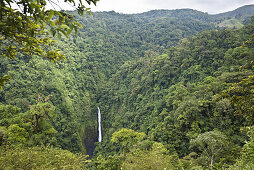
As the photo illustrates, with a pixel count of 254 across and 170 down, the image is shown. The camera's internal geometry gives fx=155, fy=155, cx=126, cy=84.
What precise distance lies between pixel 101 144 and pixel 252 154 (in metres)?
25.5

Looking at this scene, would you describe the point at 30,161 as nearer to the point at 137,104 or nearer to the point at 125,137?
the point at 125,137

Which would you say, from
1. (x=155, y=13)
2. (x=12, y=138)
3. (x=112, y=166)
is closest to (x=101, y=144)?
(x=112, y=166)

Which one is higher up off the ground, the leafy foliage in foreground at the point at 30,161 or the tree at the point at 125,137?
the leafy foliage in foreground at the point at 30,161

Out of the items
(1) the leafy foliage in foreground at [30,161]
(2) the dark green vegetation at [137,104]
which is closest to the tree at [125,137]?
(2) the dark green vegetation at [137,104]

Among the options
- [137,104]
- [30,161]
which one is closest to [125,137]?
[30,161]

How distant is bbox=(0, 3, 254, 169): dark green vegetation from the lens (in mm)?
9203

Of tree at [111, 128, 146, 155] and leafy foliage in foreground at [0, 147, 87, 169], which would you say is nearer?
leafy foliage in foreground at [0, 147, 87, 169]

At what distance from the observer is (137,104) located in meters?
27.5

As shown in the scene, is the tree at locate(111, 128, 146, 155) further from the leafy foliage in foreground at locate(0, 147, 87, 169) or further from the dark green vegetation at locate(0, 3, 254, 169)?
the leafy foliage in foreground at locate(0, 147, 87, 169)

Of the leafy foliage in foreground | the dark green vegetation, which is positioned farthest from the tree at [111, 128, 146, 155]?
the leafy foliage in foreground

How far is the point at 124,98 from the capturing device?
3222 centimetres

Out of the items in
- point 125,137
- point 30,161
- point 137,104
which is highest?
point 30,161

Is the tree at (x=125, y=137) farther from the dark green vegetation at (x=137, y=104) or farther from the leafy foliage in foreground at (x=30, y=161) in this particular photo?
the leafy foliage in foreground at (x=30, y=161)

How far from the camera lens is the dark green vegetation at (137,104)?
920 cm
